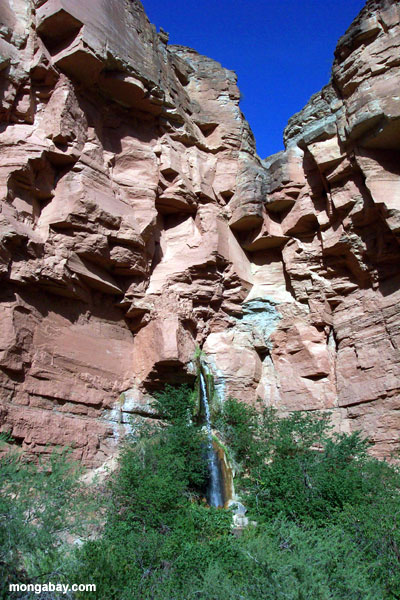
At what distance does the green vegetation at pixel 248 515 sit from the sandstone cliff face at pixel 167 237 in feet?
4.52

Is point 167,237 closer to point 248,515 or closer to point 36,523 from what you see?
point 248,515

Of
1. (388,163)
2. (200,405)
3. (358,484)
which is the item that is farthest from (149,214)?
(358,484)

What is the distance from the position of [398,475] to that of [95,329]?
30.0 ft

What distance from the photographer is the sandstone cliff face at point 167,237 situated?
13.9 m

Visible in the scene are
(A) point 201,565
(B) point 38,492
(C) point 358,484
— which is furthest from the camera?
(C) point 358,484

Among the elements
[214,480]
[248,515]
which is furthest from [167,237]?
[248,515]

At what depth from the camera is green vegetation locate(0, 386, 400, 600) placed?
28.3 feet

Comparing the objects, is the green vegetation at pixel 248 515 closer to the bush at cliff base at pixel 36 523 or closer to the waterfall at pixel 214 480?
the bush at cliff base at pixel 36 523

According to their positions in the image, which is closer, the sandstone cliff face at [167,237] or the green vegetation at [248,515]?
the green vegetation at [248,515]

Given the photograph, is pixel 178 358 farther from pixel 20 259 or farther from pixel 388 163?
pixel 388 163

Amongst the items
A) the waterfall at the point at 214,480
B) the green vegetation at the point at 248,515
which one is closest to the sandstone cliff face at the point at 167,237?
the green vegetation at the point at 248,515

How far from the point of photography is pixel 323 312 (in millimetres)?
17766

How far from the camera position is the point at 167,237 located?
61.1 ft

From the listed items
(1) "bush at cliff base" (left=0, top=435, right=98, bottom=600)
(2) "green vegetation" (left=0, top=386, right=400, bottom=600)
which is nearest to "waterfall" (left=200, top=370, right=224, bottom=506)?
(2) "green vegetation" (left=0, top=386, right=400, bottom=600)
